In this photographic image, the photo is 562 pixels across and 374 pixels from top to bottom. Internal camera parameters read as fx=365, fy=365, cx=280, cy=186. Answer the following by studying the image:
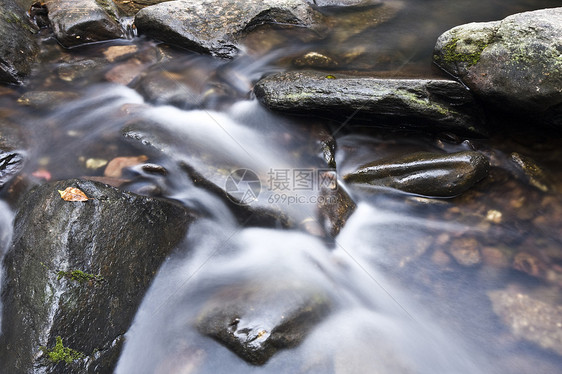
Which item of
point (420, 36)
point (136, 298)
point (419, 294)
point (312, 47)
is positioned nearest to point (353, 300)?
point (419, 294)

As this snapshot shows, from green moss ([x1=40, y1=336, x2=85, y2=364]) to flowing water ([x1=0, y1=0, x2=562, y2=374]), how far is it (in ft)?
1.30

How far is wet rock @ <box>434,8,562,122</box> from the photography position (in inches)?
146

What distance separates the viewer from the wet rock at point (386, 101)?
422 centimetres

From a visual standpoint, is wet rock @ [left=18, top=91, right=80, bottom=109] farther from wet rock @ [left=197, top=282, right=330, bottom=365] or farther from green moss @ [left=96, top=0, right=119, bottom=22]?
wet rock @ [left=197, top=282, right=330, bottom=365]

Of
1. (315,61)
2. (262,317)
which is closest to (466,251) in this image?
(262,317)

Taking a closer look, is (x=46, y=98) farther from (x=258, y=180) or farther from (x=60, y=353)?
(x=60, y=353)

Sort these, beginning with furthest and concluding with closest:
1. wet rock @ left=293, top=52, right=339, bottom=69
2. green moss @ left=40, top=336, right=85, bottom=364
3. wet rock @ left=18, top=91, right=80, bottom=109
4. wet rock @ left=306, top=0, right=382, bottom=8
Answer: wet rock @ left=306, top=0, right=382, bottom=8 → wet rock @ left=293, top=52, right=339, bottom=69 → wet rock @ left=18, top=91, right=80, bottom=109 → green moss @ left=40, top=336, right=85, bottom=364

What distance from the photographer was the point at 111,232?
115 inches

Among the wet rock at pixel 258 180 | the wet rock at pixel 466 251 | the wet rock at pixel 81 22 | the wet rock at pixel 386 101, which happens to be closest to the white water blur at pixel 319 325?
the wet rock at pixel 258 180

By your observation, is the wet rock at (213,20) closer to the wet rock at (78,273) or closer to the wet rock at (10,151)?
the wet rock at (10,151)

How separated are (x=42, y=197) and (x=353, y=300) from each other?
285cm

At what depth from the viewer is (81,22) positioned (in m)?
5.93

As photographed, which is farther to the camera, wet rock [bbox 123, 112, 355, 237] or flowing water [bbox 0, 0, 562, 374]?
wet rock [bbox 123, 112, 355, 237]

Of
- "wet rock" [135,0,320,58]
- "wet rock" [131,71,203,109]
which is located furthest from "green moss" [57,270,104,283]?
"wet rock" [135,0,320,58]
